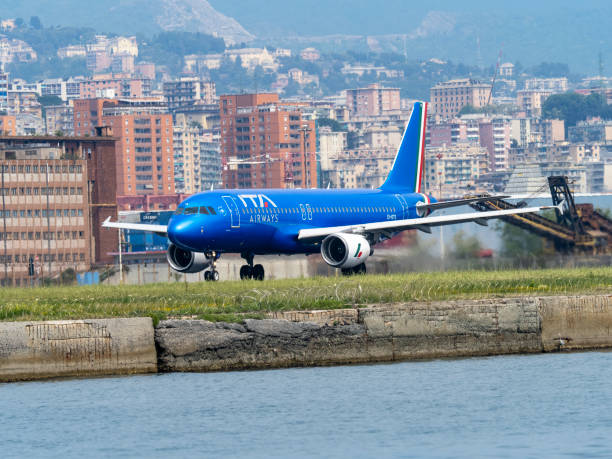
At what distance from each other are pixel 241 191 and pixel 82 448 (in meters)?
28.1

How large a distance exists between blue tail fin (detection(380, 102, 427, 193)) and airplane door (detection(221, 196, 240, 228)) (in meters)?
11.8

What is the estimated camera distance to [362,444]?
1096 inches

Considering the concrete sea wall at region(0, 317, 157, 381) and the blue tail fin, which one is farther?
the blue tail fin

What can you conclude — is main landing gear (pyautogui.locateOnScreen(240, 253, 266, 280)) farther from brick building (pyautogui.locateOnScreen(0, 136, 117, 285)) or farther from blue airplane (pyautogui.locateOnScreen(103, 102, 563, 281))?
brick building (pyautogui.locateOnScreen(0, 136, 117, 285))

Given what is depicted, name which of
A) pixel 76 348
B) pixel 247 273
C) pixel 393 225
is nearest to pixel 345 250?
pixel 393 225

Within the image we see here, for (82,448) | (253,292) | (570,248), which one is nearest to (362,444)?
(82,448)

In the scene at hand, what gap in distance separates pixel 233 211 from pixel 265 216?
1.86 m

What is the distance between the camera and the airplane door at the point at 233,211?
52.8 metres

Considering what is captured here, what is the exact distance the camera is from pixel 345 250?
5369 centimetres

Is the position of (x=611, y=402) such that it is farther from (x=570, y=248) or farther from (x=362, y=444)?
(x=570, y=248)

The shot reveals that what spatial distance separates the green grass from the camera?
3716 centimetres

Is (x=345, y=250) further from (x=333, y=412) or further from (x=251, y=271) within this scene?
(x=333, y=412)

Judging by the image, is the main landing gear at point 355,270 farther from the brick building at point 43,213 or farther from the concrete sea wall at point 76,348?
the brick building at point 43,213

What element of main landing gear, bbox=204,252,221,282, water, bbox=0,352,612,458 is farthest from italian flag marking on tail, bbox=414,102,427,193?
water, bbox=0,352,612,458
